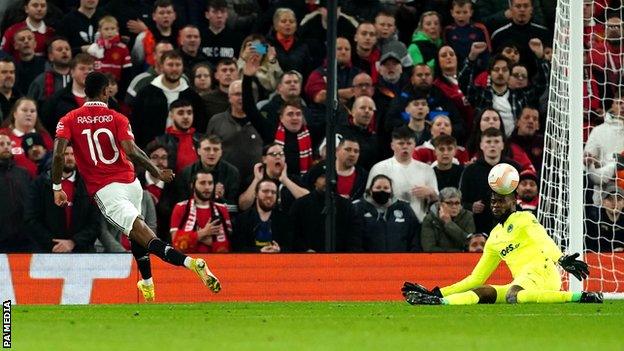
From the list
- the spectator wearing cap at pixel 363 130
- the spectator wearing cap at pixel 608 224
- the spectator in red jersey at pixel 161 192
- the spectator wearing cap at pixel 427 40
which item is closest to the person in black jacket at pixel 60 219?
the spectator in red jersey at pixel 161 192

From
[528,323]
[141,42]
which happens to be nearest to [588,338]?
[528,323]

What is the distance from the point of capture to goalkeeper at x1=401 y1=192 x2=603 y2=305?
14023mm

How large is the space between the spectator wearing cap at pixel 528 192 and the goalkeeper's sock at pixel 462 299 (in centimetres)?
355

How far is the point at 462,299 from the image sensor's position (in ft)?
45.7

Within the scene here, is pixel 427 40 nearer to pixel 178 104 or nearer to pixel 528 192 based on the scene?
pixel 528 192

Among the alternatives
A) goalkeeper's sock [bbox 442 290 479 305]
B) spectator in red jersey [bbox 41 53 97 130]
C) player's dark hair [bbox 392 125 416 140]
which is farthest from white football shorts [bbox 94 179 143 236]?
player's dark hair [bbox 392 125 416 140]

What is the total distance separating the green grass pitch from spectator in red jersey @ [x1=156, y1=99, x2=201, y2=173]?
289cm

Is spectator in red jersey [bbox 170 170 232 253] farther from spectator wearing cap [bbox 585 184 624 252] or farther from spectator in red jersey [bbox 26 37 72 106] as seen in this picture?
spectator wearing cap [bbox 585 184 624 252]

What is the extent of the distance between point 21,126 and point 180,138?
182cm

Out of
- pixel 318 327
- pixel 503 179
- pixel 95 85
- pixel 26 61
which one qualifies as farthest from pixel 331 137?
pixel 318 327

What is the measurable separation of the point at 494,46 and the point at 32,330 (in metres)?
10.1

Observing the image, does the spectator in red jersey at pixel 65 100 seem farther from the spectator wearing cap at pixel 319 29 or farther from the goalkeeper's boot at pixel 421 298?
the goalkeeper's boot at pixel 421 298

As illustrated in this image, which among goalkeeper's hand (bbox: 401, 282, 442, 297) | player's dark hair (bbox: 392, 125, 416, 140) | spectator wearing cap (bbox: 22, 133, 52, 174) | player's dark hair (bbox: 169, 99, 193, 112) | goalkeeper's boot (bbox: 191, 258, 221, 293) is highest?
player's dark hair (bbox: 169, 99, 193, 112)

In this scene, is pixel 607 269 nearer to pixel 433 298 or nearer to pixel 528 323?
pixel 433 298
